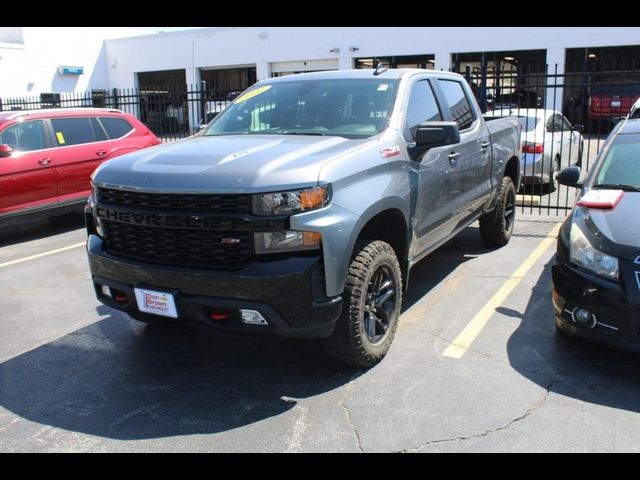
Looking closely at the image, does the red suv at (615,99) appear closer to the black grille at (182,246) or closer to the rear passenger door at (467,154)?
the rear passenger door at (467,154)

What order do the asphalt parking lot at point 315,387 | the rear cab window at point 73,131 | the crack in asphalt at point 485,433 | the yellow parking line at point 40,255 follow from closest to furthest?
the crack in asphalt at point 485,433
the asphalt parking lot at point 315,387
the yellow parking line at point 40,255
the rear cab window at point 73,131

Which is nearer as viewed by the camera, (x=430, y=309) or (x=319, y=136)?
(x=319, y=136)

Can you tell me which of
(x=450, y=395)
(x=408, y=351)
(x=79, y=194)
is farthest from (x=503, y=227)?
(x=79, y=194)

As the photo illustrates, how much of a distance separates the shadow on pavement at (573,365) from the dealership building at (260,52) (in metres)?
18.2

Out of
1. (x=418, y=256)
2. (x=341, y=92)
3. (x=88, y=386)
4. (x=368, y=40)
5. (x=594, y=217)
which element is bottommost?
(x=88, y=386)

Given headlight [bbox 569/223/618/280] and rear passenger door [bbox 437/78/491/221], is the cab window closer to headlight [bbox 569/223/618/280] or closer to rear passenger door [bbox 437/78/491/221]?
rear passenger door [bbox 437/78/491/221]

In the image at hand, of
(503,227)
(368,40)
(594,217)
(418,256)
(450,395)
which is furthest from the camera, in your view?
(368,40)

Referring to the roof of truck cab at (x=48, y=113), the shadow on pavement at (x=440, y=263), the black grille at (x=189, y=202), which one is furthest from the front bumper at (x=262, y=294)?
the roof of truck cab at (x=48, y=113)

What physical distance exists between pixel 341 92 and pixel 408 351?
2.06m

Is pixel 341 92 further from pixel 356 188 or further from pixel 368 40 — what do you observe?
pixel 368 40

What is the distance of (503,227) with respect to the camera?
22.8 feet

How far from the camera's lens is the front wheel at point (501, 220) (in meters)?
6.76

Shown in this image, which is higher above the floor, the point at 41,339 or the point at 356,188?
the point at 356,188

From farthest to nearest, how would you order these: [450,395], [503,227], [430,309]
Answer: [503,227], [430,309], [450,395]
